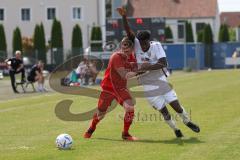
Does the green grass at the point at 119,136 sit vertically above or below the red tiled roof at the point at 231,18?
below

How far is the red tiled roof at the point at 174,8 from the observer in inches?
4082

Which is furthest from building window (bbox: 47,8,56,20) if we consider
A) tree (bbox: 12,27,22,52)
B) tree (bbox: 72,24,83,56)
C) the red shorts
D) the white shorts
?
the white shorts

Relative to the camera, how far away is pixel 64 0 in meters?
79.4

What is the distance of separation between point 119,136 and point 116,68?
1.52 m

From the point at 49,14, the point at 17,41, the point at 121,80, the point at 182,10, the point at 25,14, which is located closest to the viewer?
the point at 121,80

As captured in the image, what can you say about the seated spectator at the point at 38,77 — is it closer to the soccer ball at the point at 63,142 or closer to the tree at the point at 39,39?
the soccer ball at the point at 63,142

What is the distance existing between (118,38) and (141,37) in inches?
1454

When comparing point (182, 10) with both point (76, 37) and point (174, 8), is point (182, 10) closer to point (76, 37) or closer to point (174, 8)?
point (174, 8)

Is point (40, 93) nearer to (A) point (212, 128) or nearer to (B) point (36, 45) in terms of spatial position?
(A) point (212, 128)

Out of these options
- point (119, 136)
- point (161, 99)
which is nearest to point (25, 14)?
point (119, 136)

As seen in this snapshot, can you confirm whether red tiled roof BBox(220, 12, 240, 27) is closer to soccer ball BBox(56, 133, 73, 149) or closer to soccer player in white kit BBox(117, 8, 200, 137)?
soccer player in white kit BBox(117, 8, 200, 137)

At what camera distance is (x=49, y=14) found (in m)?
78.9

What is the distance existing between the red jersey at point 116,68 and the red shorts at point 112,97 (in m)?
0.10

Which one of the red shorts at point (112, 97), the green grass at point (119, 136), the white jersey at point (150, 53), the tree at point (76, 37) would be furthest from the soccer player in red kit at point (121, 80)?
the tree at point (76, 37)
